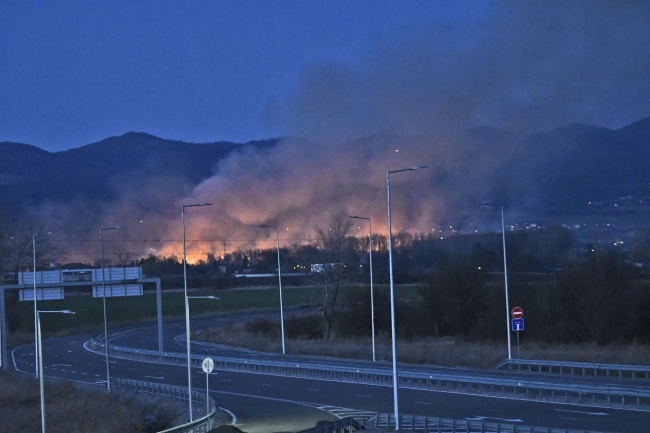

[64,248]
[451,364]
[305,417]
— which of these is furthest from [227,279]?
[305,417]

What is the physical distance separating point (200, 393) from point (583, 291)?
3873cm

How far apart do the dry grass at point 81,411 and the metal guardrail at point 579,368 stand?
19219 mm

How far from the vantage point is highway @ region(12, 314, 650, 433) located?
29442mm

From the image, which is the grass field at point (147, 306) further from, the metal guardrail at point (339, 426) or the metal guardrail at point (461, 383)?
the metal guardrail at point (339, 426)

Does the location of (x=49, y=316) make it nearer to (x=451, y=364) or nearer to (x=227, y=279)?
(x=227, y=279)

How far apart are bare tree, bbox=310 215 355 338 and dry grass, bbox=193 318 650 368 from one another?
4526mm

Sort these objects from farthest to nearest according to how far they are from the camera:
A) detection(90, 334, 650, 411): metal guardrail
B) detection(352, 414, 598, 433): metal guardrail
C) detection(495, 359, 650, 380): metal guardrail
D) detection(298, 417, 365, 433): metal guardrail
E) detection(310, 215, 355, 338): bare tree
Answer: detection(310, 215, 355, 338): bare tree, detection(495, 359, 650, 380): metal guardrail, detection(90, 334, 650, 411): metal guardrail, detection(298, 417, 365, 433): metal guardrail, detection(352, 414, 598, 433): metal guardrail

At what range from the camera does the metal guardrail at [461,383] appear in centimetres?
3275

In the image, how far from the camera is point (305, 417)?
32.0 metres

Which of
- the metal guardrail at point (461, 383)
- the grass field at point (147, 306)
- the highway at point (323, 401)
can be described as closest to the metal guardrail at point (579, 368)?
the highway at point (323, 401)

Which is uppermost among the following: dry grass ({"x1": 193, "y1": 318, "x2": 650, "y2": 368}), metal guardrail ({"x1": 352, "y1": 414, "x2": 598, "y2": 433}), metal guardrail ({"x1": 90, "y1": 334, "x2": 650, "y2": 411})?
metal guardrail ({"x1": 352, "y1": 414, "x2": 598, "y2": 433})

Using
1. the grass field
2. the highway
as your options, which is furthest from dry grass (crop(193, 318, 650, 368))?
the grass field

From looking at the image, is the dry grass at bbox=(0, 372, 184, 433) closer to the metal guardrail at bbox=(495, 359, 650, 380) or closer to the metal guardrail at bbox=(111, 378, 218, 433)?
the metal guardrail at bbox=(111, 378, 218, 433)

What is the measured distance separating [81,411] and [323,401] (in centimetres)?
1011
